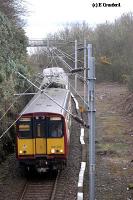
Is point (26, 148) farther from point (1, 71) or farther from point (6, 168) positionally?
point (1, 71)

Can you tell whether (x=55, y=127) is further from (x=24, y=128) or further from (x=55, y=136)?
(x=24, y=128)

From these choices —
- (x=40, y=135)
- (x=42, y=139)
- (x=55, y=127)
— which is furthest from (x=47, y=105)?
(x=42, y=139)

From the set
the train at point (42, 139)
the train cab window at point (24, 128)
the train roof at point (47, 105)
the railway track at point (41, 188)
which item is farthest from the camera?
the train roof at point (47, 105)

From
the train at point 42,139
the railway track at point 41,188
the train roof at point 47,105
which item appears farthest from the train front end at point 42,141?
the railway track at point 41,188

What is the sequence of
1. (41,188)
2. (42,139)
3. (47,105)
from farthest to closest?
1. (47,105)
2. (42,139)
3. (41,188)

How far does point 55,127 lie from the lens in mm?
17938

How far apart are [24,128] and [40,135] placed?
67 cm

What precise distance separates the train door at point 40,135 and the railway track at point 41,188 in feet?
3.84

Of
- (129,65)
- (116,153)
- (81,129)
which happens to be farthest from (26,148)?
(129,65)

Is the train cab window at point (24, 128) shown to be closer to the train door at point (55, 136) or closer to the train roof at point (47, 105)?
the train roof at point (47, 105)

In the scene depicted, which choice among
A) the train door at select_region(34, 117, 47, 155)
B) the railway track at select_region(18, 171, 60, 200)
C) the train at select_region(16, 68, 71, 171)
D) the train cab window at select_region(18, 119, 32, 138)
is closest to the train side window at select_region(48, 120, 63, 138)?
the train at select_region(16, 68, 71, 171)

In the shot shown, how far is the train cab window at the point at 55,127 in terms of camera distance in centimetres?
1789

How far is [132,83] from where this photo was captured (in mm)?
40594

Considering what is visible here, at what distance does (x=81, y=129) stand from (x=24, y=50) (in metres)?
7.24
